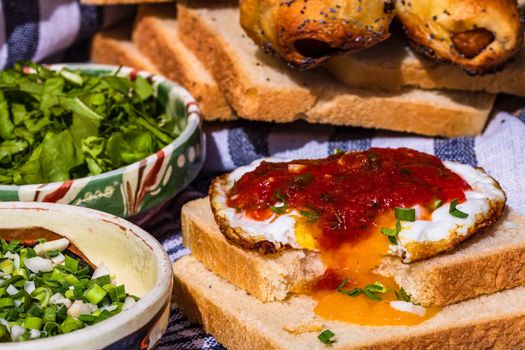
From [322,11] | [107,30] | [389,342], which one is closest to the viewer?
[389,342]

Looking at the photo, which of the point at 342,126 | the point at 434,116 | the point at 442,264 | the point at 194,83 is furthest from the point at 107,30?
the point at 442,264

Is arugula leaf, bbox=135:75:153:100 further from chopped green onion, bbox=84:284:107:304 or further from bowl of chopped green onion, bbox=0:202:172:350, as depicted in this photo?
chopped green onion, bbox=84:284:107:304

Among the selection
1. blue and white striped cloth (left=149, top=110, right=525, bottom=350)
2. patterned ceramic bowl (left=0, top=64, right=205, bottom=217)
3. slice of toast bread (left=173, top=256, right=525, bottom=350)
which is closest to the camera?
slice of toast bread (left=173, top=256, right=525, bottom=350)

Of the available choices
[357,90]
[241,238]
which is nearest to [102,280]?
[241,238]

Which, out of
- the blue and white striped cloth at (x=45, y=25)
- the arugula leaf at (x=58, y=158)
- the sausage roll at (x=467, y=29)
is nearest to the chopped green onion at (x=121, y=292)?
the arugula leaf at (x=58, y=158)

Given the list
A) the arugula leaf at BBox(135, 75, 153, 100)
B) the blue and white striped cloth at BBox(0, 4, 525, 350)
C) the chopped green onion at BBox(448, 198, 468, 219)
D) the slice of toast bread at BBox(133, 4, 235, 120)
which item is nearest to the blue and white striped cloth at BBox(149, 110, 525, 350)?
the blue and white striped cloth at BBox(0, 4, 525, 350)

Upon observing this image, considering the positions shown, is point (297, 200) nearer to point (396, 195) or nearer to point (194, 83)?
point (396, 195)
